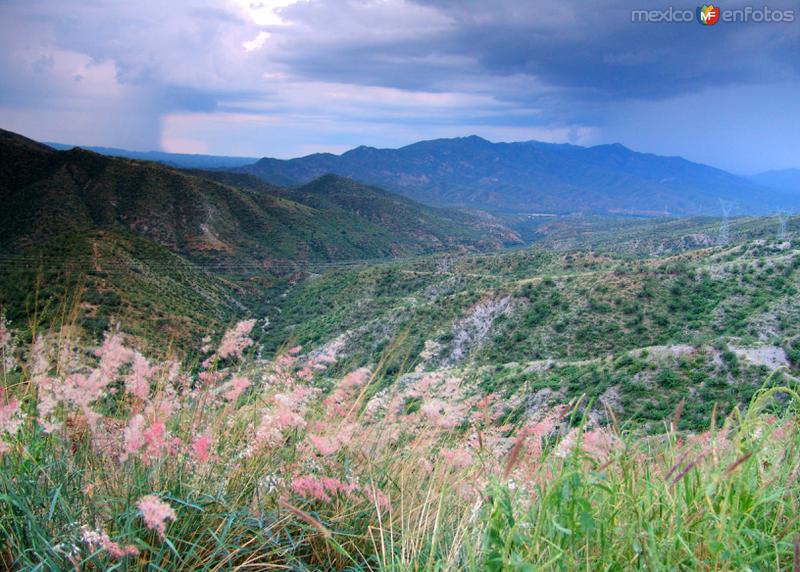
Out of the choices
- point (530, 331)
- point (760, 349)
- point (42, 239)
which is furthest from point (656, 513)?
→ point (42, 239)

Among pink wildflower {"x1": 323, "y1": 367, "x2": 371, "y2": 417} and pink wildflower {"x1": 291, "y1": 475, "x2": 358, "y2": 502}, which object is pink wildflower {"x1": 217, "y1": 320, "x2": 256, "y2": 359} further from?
pink wildflower {"x1": 291, "y1": 475, "x2": 358, "y2": 502}

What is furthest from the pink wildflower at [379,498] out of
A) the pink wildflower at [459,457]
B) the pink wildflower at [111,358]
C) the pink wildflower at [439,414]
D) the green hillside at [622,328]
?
the green hillside at [622,328]

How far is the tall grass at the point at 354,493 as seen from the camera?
5.86ft

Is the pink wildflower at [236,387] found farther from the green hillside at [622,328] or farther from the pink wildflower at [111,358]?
the green hillside at [622,328]

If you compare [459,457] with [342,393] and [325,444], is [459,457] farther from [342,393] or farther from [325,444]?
[342,393]

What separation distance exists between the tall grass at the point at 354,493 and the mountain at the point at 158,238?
24.9m

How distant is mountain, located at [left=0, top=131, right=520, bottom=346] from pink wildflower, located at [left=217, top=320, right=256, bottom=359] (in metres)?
24.5

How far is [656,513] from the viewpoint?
2.02 meters

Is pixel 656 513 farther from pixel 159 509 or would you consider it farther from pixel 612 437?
pixel 159 509

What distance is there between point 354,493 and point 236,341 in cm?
131

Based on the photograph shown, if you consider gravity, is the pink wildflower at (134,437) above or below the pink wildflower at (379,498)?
above

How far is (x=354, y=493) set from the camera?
2.44 meters

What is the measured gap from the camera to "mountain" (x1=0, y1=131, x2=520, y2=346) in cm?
3919

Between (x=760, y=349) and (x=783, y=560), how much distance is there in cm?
2091
